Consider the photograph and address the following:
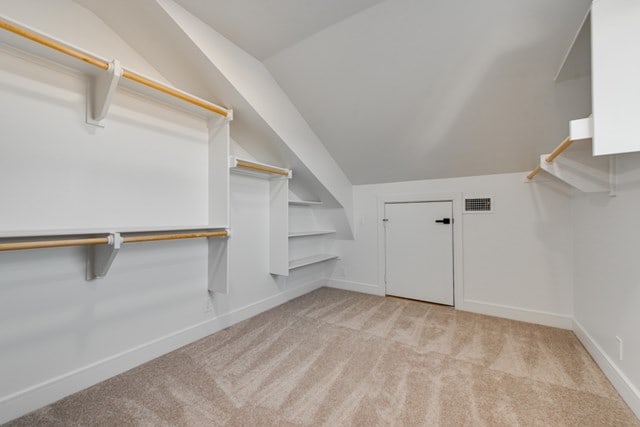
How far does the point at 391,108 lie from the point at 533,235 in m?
1.81

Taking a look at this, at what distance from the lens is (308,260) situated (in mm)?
3279

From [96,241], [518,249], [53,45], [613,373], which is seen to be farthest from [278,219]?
[613,373]

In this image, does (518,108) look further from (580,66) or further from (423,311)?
(423,311)

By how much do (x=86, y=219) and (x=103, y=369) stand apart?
0.94 metres

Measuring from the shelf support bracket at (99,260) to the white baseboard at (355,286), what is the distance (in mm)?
2690

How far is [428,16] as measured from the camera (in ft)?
5.54

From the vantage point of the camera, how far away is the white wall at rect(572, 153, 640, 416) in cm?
143

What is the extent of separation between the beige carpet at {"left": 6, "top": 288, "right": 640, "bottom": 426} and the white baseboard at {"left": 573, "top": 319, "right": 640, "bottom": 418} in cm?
4

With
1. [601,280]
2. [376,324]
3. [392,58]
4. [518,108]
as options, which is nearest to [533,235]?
[601,280]

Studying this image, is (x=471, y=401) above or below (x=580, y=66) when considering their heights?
below

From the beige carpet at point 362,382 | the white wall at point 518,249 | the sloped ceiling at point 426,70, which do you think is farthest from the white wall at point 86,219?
the white wall at point 518,249

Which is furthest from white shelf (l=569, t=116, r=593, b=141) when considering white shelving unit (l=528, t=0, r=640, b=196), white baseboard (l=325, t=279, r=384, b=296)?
white baseboard (l=325, t=279, r=384, b=296)

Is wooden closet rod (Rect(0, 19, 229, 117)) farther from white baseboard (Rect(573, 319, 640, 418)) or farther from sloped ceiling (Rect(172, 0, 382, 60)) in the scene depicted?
white baseboard (Rect(573, 319, 640, 418))

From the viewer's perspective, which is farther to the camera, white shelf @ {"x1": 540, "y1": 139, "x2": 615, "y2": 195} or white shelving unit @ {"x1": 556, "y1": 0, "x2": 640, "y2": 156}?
white shelf @ {"x1": 540, "y1": 139, "x2": 615, "y2": 195}
